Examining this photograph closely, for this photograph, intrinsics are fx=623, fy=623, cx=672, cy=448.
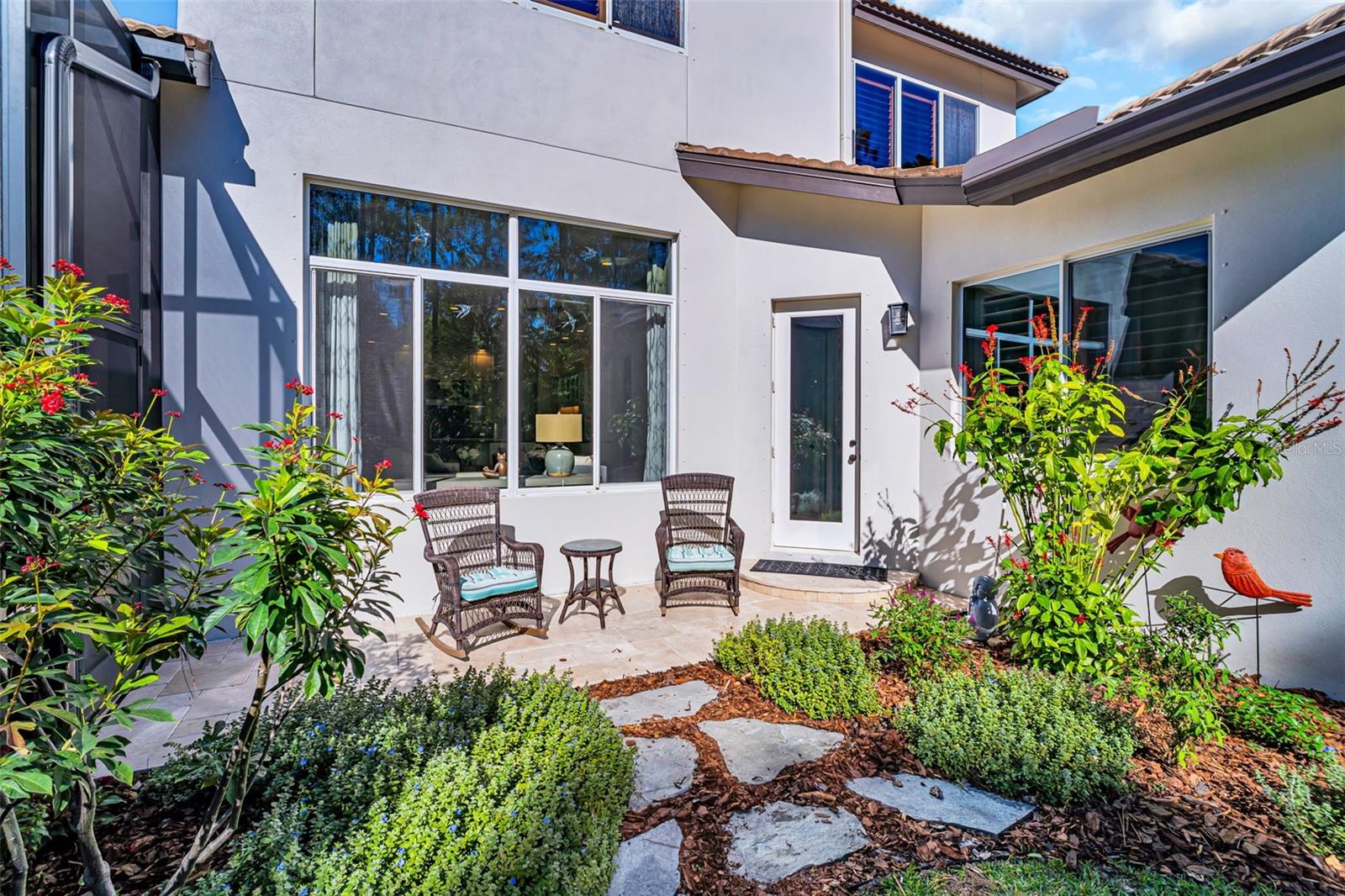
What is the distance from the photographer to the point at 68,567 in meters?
1.65

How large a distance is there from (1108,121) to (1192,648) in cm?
312

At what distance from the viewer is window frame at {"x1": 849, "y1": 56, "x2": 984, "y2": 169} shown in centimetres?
773

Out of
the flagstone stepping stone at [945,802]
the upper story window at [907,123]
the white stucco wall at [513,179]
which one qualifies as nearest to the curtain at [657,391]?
the white stucco wall at [513,179]

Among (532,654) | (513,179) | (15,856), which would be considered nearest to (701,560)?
(532,654)

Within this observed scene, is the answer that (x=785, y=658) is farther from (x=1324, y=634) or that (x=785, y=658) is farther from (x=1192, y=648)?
(x=1324, y=634)

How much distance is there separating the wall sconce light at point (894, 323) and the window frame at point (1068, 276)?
44 centimetres

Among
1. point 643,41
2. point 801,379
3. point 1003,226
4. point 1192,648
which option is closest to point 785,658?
point 1192,648

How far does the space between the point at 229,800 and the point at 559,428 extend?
171 inches

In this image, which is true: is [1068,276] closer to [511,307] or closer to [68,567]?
[511,307]

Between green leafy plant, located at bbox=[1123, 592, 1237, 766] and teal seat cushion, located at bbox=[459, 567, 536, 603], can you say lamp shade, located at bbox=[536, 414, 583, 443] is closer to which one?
teal seat cushion, located at bbox=[459, 567, 536, 603]

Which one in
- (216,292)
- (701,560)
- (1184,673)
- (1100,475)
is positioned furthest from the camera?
(701,560)

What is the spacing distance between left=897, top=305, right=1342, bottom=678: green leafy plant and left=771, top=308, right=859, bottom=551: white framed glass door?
2141mm

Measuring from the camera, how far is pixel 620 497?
620cm

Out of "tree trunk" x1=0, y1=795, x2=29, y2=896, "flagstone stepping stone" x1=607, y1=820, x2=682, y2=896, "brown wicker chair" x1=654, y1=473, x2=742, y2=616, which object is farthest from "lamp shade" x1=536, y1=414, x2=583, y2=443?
"tree trunk" x1=0, y1=795, x2=29, y2=896
